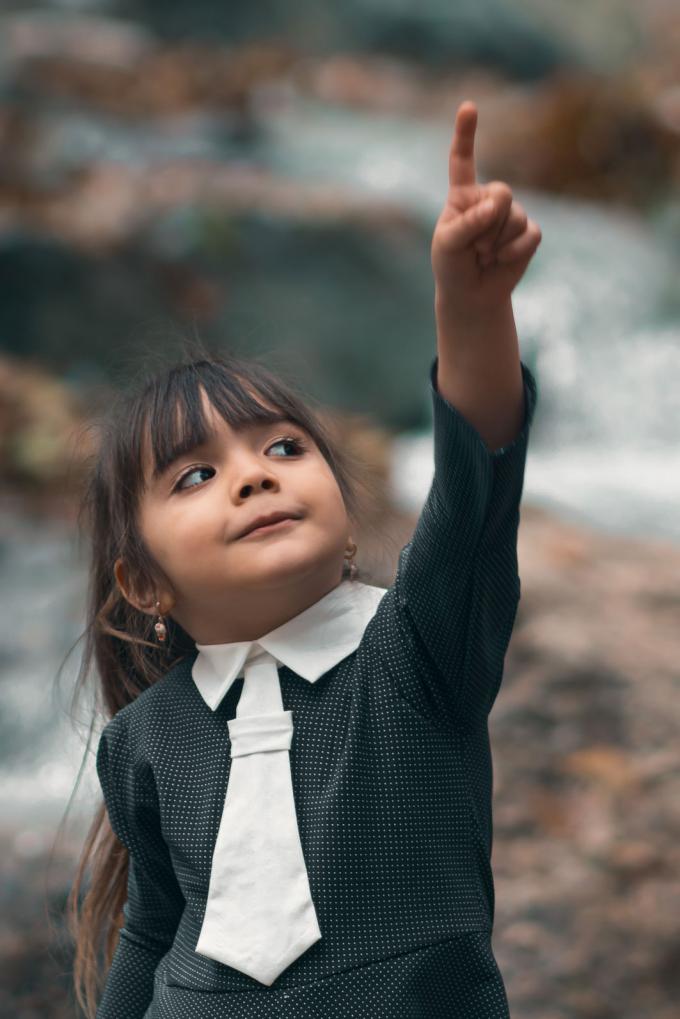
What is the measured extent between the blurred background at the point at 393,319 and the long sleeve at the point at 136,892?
1.59 feet

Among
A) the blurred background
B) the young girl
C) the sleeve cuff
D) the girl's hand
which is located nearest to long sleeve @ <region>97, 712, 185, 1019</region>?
the young girl

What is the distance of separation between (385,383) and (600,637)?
4.31m

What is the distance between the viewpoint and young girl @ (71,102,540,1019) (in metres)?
1.18

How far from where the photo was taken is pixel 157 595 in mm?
1395

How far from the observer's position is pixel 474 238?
1.04 m

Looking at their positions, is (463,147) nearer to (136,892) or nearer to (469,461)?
(469,461)

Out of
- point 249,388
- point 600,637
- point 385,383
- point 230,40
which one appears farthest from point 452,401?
point 230,40

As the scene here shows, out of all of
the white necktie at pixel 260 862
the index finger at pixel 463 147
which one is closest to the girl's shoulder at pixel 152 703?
the white necktie at pixel 260 862

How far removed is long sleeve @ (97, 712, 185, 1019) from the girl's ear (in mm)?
147

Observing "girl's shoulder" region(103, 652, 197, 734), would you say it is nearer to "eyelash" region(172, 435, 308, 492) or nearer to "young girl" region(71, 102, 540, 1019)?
"young girl" region(71, 102, 540, 1019)

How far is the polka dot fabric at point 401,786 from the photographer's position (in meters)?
1.19

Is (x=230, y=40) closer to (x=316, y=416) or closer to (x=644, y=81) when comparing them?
(x=644, y=81)

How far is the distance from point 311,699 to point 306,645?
0.06m

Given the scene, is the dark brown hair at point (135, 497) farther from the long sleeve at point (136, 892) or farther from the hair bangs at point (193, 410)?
the long sleeve at point (136, 892)
